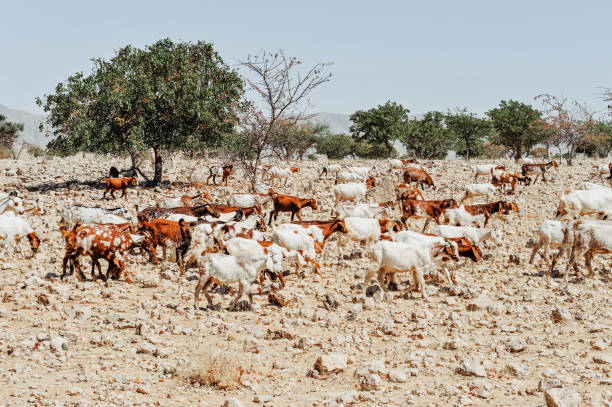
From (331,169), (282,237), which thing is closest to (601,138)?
(331,169)

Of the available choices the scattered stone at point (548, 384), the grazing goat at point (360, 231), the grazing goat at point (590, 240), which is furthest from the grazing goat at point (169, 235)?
the scattered stone at point (548, 384)

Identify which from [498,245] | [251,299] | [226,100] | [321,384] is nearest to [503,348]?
[321,384]

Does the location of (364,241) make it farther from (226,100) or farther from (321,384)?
(226,100)

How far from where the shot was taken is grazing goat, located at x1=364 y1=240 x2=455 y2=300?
11766 mm

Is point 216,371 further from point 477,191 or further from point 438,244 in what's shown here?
point 477,191

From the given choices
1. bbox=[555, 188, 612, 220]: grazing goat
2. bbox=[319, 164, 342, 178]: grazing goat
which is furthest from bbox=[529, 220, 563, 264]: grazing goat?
bbox=[319, 164, 342, 178]: grazing goat

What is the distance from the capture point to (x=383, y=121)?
5703cm

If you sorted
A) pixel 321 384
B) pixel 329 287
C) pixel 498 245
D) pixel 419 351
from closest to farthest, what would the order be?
pixel 321 384 → pixel 419 351 → pixel 329 287 → pixel 498 245

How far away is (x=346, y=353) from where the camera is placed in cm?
860

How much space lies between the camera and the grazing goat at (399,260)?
1177 centimetres

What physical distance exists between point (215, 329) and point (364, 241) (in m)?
8.84

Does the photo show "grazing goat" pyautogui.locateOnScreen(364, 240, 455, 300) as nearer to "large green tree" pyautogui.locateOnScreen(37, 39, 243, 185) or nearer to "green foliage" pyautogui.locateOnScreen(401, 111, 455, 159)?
"large green tree" pyautogui.locateOnScreen(37, 39, 243, 185)

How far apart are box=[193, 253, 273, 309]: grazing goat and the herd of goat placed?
19mm

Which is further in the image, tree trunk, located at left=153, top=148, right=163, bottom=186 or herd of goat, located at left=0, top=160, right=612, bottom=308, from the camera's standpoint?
tree trunk, located at left=153, top=148, right=163, bottom=186
